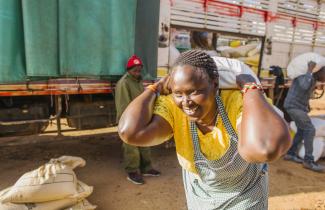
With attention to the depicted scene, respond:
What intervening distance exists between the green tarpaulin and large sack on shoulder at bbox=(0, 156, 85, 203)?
112 centimetres

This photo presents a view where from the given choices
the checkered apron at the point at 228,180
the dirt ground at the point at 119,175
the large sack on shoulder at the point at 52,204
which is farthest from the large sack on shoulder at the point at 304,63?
the checkered apron at the point at 228,180

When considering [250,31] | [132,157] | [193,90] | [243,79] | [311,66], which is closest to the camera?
[193,90]

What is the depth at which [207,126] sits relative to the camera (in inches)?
47.1

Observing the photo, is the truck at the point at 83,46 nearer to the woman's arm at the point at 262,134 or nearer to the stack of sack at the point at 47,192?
the stack of sack at the point at 47,192

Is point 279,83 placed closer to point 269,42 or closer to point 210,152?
point 269,42

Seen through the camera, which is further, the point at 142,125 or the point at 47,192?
the point at 47,192

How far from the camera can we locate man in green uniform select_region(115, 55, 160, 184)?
138 inches

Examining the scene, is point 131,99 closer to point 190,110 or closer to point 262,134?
point 190,110

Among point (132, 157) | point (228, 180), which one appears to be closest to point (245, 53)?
point (132, 157)

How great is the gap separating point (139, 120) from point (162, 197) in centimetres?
234

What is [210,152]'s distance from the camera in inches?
46.0

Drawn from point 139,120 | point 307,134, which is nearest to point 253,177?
point 139,120

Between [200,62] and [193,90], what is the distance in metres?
0.11

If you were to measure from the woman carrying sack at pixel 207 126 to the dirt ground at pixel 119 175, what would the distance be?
6.55ft
